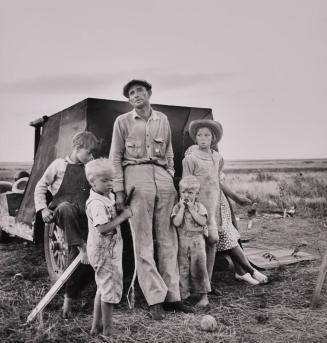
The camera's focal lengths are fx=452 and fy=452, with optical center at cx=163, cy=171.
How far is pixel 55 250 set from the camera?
17.4 feet

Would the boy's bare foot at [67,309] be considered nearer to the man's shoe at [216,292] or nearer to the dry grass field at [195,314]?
the dry grass field at [195,314]

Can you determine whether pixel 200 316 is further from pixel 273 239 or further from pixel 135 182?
pixel 273 239

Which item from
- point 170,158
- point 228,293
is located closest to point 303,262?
point 228,293

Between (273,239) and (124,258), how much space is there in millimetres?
4417

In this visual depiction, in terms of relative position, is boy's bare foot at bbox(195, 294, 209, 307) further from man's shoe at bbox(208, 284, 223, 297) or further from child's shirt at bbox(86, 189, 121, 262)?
child's shirt at bbox(86, 189, 121, 262)

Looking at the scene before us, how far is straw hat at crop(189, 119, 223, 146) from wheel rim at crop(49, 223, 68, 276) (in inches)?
78.2

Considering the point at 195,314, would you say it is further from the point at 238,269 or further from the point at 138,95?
the point at 138,95

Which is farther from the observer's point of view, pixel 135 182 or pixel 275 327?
pixel 135 182

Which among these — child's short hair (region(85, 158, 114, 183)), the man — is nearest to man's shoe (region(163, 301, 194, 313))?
the man

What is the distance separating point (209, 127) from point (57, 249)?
235 cm

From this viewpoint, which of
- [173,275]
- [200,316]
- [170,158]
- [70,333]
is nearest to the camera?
[70,333]

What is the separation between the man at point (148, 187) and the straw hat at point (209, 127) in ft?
2.37

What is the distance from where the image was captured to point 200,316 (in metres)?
4.34

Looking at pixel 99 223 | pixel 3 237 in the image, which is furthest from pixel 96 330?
pixel 3 237
